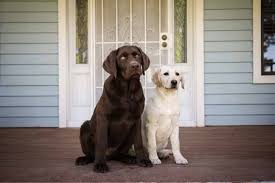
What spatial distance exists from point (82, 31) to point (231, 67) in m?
2.22

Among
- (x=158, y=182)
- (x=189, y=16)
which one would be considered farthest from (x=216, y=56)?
(x=158, y=182)

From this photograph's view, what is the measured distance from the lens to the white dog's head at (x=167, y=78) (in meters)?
3.34

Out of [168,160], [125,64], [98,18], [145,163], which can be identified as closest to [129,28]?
[98,18]

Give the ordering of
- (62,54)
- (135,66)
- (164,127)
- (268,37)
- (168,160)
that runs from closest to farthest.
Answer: (135,66)
(164,127)
(168,160)
(62,54)
(268,37)

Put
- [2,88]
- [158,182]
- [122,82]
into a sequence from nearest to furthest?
[158,182], [122,82], [2,88]

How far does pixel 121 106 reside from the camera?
124 inches

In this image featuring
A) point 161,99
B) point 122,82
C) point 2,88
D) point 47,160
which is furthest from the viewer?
point 2,88

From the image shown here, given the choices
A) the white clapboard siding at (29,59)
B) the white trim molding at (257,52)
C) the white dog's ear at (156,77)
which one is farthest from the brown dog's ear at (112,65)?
the white trim molding at (257,52)

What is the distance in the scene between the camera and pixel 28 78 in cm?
597

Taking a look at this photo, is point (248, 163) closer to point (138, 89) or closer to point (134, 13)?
point (138, 89)

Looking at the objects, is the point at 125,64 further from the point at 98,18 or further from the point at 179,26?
the point at 179,26

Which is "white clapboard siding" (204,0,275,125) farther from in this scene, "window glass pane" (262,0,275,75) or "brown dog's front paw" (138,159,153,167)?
"brown dog's front paw" (138,159,153,167)

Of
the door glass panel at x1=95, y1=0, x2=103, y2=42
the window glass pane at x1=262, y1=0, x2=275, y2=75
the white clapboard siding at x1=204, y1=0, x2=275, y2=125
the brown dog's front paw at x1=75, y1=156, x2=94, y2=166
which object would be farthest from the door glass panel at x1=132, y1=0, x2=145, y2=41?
the brown dog's front paw at x1=75, y1=156, x2=94, y2=166

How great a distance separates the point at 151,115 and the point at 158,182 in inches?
26.0
